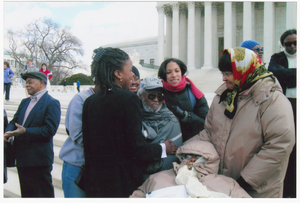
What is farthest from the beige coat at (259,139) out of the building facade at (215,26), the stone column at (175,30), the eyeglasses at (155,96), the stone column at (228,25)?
the stone column at (175,30)

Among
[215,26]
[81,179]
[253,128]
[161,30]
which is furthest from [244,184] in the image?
[161,30]

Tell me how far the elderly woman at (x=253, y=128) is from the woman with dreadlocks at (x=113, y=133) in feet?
2.35

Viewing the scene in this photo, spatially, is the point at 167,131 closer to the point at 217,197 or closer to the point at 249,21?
the point at 217,197

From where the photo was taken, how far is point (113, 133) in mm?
1755

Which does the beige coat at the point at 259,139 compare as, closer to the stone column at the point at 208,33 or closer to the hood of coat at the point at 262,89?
the hood of coat at the point at 262,89

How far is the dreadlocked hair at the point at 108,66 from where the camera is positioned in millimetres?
1845

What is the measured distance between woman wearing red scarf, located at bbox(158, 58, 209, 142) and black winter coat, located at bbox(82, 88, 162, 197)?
0.95 m

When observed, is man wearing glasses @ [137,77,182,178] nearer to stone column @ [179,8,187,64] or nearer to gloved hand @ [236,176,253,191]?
gloved hand @ [236,176,253,191]

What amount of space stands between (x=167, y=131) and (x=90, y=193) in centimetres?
93

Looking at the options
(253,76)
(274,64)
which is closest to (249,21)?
(274,64)

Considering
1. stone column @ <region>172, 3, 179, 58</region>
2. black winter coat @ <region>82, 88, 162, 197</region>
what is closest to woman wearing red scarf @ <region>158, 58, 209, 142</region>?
black winter coat @ <region>82, 88, 162, 197</region>

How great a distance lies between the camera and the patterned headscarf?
2035 mm

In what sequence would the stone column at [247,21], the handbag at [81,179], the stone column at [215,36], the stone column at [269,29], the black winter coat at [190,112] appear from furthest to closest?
the stone column at [215,36]
the stone column at [247,21]
the stone column at [269,29]
the black winter coat at [190,112]
the handbag at [81,179]

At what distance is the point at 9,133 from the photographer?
2781 mm
